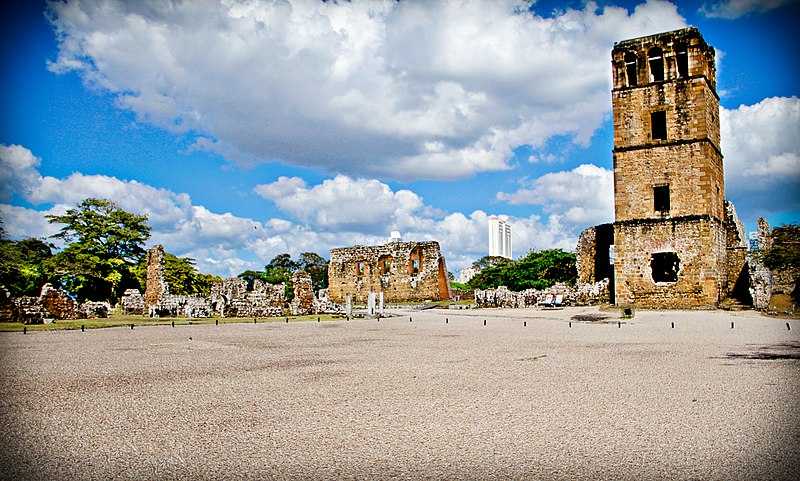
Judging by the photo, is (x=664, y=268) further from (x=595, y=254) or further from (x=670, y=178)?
(x=670, y=178)

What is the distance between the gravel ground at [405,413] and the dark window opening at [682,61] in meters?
20.5

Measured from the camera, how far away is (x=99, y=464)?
4.71 meters

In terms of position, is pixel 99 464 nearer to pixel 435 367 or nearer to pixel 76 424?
pixel 76 424

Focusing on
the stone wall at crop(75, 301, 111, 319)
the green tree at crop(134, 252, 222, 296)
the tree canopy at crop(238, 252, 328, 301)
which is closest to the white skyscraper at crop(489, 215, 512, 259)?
the tree canopy at crop(238, 252, 328, 301)

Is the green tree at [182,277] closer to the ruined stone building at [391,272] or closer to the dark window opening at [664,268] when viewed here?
the ruined stone building at [391,272]

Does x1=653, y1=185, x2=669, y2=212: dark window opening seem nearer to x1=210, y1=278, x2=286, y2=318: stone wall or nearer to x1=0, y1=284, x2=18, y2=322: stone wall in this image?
x1=210, y1=278, x2=286, y2=318: stone wall

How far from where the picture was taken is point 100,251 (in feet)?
123

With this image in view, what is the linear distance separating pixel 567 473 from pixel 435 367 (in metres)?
5.37

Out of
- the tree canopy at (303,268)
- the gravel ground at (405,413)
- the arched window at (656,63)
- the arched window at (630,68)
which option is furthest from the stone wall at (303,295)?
the tree canopy at (303,268)

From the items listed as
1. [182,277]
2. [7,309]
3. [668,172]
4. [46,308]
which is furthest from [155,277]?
[668,172]

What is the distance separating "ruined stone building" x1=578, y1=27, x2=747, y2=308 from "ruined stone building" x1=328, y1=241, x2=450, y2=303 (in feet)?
48.4

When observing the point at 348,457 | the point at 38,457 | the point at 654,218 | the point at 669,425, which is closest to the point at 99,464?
the point at 38,457

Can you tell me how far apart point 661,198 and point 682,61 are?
21.9 feet

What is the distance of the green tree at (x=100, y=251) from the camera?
3519 centimetres
